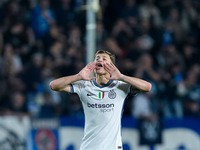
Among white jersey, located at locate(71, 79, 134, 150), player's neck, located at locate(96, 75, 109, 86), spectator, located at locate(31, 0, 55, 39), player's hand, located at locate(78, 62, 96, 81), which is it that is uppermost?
spectator, located at locate(31, 0, 55, 39)

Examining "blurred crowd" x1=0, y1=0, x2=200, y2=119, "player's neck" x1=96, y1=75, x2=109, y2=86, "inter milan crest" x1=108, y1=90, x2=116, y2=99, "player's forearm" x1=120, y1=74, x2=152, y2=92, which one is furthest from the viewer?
"blurred crowd" x1=0, y1=0, x2=200, y2=119

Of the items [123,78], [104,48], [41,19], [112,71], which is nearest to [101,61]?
[112,71]

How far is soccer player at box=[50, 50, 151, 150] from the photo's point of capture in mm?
5508

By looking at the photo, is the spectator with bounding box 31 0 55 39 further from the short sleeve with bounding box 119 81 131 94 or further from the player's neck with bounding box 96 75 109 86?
the short sleeve with bounding box 119 81 131 94

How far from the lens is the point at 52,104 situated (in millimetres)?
9680

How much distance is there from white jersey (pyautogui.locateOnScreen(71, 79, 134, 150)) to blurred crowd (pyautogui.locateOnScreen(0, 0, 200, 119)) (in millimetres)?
3637

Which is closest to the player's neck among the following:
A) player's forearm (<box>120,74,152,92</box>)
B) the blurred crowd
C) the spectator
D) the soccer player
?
the soccer player

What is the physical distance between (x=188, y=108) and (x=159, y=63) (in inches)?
75.2

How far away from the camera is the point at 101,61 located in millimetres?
5680

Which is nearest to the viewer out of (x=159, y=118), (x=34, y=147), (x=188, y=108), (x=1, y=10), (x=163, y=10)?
(x=34, y=147)

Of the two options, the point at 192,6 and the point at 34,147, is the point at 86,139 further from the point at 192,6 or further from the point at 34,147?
the point at 192,6

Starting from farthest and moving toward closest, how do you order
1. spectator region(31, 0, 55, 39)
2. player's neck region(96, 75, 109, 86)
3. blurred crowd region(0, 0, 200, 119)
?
spectator region(31, 0, 55, 39)
blurred crowd region(0, 0, 200, 119)
player's neck region(96, 75, 109, 86)

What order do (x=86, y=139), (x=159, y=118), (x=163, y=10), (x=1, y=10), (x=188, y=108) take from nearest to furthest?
(x=86, y=139) < (x=159, y=118) < (x=188, y=108) < (x=1, y=10) < (x=163, y=10)

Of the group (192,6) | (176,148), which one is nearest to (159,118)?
(176,148)
